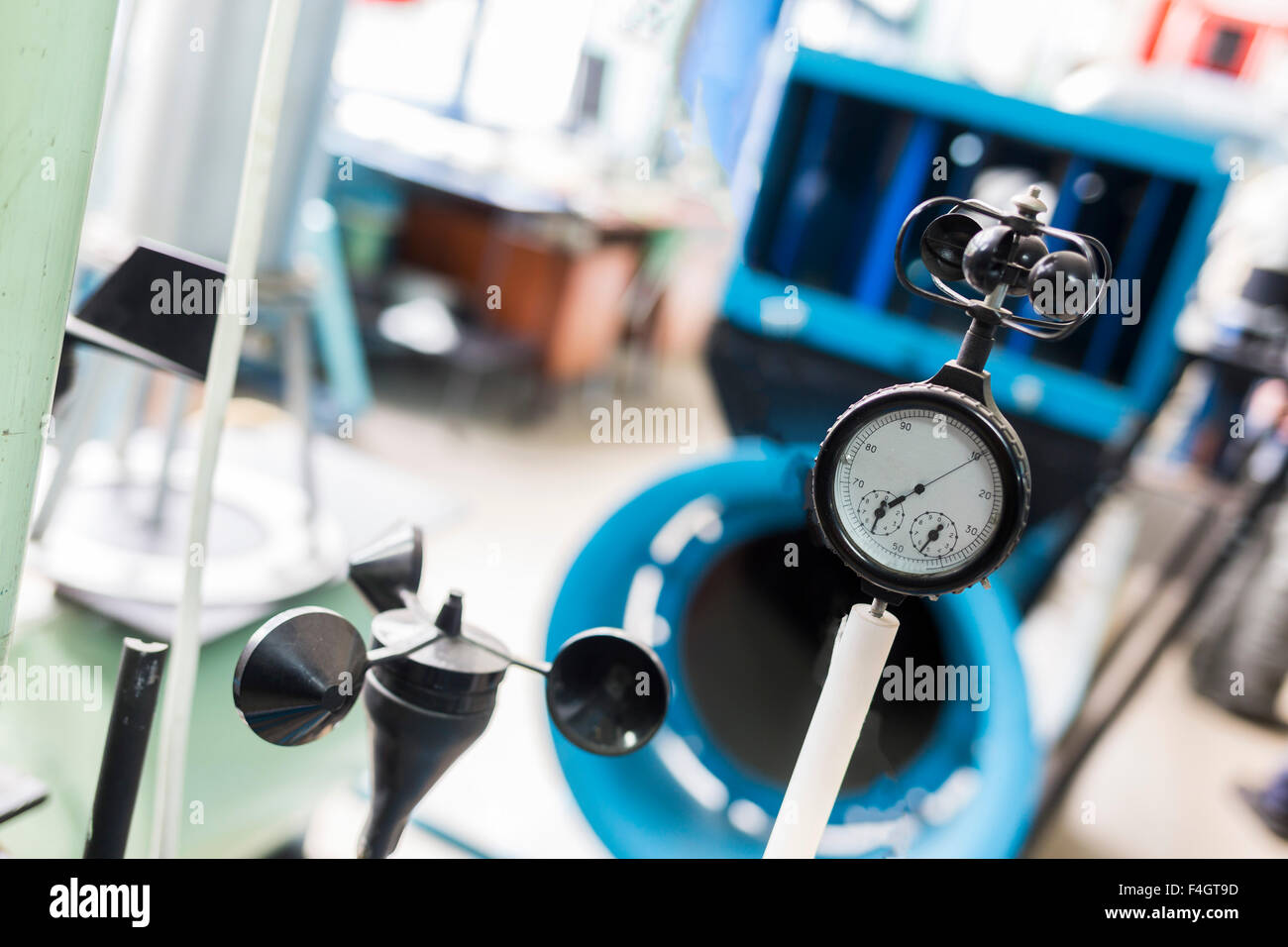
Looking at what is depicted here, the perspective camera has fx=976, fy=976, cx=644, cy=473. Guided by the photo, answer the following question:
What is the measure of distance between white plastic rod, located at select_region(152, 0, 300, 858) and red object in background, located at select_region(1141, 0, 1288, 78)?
2.49 meters

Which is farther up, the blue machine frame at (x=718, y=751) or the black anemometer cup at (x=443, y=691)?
the black anemometer cup at (x=443, y=691)

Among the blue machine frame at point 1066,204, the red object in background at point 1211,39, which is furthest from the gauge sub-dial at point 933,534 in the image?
the red object in background at point 1211,39

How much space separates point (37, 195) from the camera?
2.63ft

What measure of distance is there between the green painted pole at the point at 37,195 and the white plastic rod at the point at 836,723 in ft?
2.44

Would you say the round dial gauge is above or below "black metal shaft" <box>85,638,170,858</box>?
above

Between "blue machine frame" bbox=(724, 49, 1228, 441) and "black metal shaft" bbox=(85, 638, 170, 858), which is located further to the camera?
"blue machine frame" bbox=(724, 49, 1228, 441)

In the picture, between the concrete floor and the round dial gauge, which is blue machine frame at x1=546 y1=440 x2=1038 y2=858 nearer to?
the concrete floor

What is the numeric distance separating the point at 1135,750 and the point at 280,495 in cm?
279

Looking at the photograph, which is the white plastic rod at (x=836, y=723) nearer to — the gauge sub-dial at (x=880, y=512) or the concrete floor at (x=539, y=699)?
the gauge sub-dial at (x=880, y=512)

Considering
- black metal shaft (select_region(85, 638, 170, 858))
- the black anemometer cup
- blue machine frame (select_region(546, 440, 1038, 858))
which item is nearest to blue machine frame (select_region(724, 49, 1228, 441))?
blue machine frame (select_region(546, 440, 1038, 858))

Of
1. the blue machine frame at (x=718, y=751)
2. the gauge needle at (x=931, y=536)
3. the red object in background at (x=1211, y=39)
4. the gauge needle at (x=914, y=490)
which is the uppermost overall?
the red object in background at (x=1211, y=39)

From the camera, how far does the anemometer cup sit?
77 cm

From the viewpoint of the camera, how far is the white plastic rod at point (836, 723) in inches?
34.0
